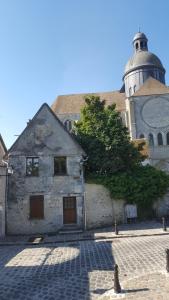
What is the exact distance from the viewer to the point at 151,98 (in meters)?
45.9

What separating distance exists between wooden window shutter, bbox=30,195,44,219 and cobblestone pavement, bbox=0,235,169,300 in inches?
172

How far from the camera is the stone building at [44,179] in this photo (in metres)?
18.5

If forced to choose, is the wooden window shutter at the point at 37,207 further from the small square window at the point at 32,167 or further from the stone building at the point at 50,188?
the small square window at the point at 32,167

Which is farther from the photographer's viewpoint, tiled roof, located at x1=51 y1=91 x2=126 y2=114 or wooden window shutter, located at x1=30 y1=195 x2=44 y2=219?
tiled roof, located at x1=51 y1=91 x2=126 y2=114

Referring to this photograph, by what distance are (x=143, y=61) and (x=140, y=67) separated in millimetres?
1189

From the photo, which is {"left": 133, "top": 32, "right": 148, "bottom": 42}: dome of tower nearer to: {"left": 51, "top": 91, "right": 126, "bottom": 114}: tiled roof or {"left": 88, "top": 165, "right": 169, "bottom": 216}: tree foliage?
{"left": 51, "top": 91, "right": 126, "bottom": 114}: tiled roof

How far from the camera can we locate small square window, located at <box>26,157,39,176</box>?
1919 cm

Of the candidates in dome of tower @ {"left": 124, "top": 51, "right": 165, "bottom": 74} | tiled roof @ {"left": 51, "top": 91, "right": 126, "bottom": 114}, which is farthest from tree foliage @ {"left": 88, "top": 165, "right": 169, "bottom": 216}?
dome of tower @ {"left": 124, "top": 51, "right": 165, "bottom": 74}

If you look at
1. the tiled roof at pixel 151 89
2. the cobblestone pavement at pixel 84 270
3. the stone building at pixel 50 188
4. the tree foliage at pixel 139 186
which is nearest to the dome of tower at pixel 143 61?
the tiled roof at pixel 151 89

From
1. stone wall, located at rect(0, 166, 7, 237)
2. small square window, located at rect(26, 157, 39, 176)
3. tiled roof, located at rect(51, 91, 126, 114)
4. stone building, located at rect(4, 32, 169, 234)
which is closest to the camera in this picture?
stone wall, located at rect(0, 166, 7, 237)

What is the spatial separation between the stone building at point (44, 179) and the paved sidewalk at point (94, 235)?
117cm

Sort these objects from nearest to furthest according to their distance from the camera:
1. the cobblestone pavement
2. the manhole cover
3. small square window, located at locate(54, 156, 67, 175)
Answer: the cobblestone pavement
the manhole cover
small square window, located at locate(54, 156, 67, 175)

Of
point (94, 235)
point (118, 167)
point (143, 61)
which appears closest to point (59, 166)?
point (118, 167)

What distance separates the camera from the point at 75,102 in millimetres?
52031
